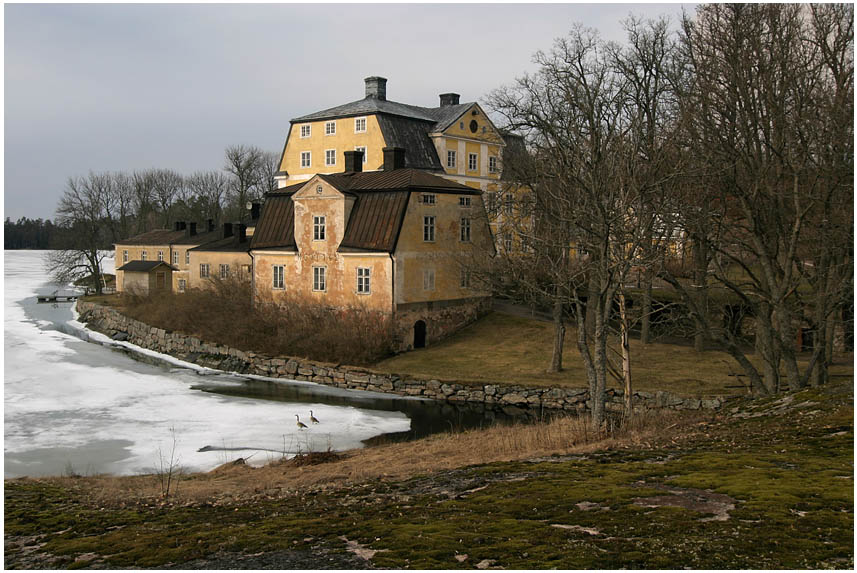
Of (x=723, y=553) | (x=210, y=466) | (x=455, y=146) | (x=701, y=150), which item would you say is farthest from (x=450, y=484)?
(x=455, y=146)

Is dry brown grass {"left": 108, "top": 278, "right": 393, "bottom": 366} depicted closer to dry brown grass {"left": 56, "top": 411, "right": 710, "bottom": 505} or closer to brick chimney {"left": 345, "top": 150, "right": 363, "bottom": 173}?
brick chimney {"left": 345, "top": 150, "right": 363, "bottom": 173}

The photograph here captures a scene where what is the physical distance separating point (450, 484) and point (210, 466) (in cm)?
852

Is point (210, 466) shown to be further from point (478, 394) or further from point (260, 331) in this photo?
point (260, 331)

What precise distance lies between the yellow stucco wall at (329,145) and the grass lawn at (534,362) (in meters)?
15.3

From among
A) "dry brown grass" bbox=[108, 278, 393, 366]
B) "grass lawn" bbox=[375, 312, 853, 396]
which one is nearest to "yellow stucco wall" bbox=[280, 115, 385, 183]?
"dry brown grass" bbox=[108, 278, 393, 366]

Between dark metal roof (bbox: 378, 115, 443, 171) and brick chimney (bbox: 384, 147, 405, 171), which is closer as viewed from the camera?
brick chimney (bbox: 384, 147, 405, 171)

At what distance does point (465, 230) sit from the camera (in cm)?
3794

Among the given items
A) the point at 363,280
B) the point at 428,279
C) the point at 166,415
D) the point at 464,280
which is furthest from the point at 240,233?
the point at 166,415

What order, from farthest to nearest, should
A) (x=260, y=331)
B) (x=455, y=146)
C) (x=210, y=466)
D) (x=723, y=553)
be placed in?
(x=455, y=146), (x=260, y=331), (x=210, y=466), (x=723, y=553)

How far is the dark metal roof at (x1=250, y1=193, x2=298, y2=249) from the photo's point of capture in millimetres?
38844

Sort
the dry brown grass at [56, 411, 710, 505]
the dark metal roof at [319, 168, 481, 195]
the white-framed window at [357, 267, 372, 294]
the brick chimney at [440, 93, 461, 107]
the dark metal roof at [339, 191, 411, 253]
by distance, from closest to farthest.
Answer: the dry brown grass at [56, 411, 710, 505]
the dark metal roof at [339, 191, 411, 253]
the white-framed window at [357, 267, 372, 294]
the dark metal roof at [319, 168, 481, 195]
the brick chimney at [440, 93, 461, 107]

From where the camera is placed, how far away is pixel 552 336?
3419 centimetres

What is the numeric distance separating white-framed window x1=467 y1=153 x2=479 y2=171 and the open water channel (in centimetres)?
2359

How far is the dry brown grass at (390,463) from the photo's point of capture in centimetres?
1406
